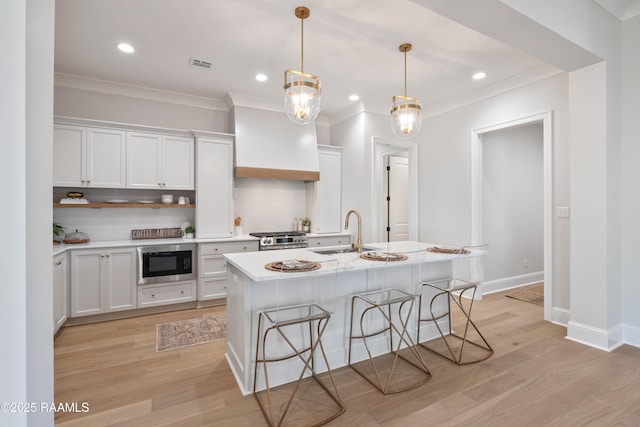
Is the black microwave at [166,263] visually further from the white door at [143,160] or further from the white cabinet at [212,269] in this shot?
the white door at [143,160]

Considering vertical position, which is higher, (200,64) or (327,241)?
(200,64)

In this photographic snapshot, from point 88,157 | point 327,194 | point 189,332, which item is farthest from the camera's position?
point 327,194

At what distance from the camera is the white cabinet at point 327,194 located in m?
5.02

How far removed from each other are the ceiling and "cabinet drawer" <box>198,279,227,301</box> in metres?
2.56

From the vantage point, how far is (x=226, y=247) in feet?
13.5

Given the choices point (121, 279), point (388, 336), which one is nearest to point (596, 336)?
point (388, 336)

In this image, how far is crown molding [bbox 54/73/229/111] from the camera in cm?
377

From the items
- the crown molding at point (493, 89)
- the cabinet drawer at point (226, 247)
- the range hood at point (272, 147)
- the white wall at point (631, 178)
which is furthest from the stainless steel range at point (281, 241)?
the white wall at point (631, 178)

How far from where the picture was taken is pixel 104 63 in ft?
11.3

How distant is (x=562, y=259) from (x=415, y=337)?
1.96 meters

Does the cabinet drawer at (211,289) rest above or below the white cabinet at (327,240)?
below

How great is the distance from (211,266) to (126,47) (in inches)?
101

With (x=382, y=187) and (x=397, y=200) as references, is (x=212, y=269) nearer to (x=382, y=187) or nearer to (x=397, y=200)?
(x=382, y=187)

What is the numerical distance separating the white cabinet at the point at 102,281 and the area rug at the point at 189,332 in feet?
2.04
